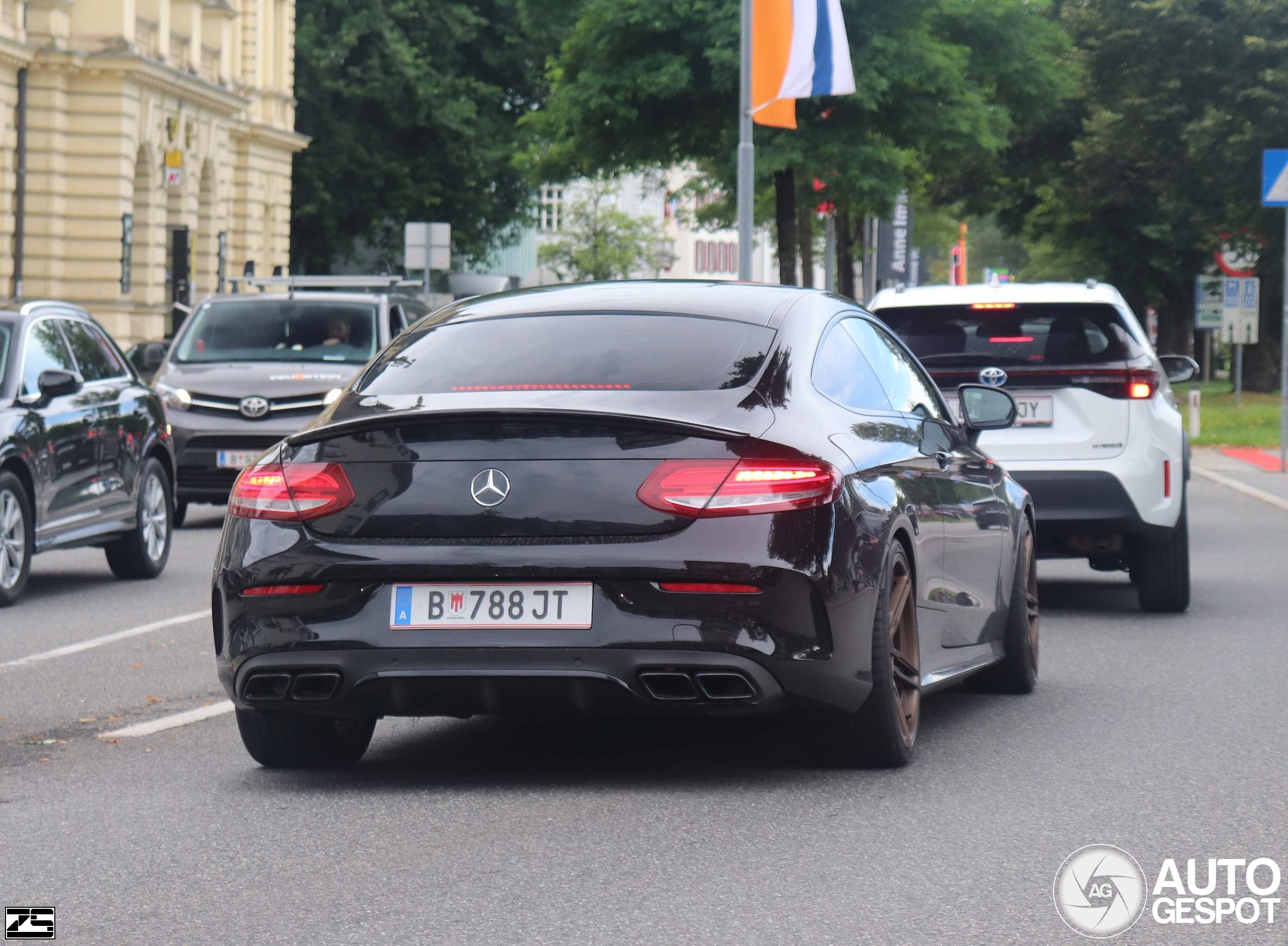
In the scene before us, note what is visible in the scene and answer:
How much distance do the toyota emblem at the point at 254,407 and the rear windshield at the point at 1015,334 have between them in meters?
7.38

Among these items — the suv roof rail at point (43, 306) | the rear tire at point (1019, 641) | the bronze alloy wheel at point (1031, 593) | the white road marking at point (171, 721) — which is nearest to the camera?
the white road marking at point (171, 721)

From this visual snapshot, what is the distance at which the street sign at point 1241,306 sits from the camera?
36.3 meters

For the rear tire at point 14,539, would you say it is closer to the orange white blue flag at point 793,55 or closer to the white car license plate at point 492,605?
the white car license plate at point 492,605

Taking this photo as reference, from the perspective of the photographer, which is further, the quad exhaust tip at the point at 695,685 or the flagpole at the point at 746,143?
the flagpole at the point at 746,143

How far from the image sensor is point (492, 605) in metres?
6.36

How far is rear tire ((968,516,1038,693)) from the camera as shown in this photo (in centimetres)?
888

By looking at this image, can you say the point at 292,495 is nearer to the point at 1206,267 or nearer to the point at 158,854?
the point at 158,854

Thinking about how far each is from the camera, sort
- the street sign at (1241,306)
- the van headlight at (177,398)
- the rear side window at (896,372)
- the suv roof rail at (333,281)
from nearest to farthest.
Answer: the rear side window at (896,372) → the van headlight at (177,398) → the suv roof rail at (333,281) → the street sign at (1241,306)

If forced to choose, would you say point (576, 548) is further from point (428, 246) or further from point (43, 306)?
point (428, 246)

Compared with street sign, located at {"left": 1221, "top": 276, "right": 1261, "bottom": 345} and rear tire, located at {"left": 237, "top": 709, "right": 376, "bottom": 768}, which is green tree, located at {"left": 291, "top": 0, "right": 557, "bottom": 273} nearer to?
street sign, located at {"left": 1221, "top": 276, "right": 1261, "bottom": 345}

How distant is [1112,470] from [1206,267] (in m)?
44.2

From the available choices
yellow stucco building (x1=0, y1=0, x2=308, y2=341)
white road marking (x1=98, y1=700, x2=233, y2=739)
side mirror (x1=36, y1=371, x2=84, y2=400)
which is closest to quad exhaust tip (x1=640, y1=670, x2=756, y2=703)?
white road marking (x1=98, y1=700, x2=233, y2=739)

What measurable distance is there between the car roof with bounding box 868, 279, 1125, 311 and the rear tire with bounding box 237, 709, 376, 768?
545 centimetres

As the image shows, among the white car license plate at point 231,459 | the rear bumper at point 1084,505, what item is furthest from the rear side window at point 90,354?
the rear bumper at point 1084,505
